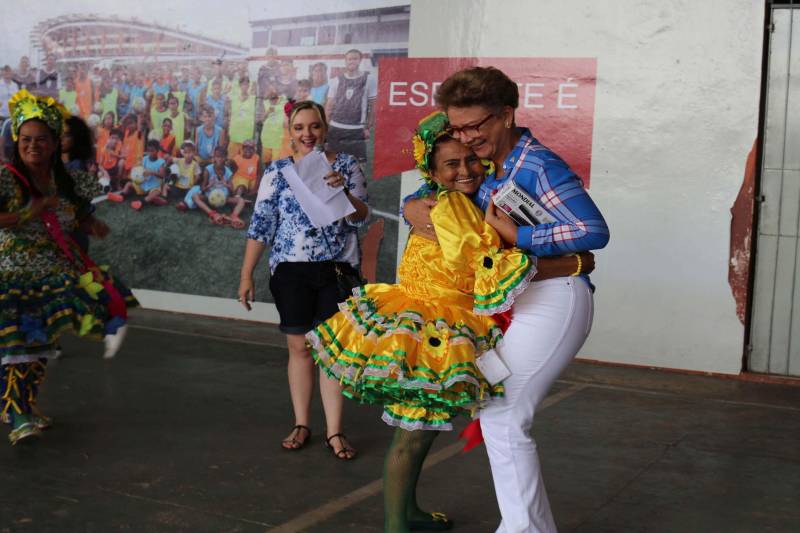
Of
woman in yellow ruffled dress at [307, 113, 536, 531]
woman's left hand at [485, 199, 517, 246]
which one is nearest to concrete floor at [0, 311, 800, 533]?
woman in yellow ruffled dress at [307, 113, 536, 531]

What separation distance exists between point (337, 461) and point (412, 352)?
6.36 ft

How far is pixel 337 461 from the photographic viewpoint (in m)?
5.06

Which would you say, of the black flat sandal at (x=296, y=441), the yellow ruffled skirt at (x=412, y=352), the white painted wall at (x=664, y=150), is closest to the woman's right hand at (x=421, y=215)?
the yellow ruffled skirt at (x=412, y=352)

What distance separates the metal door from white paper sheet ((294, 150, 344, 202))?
3751mm

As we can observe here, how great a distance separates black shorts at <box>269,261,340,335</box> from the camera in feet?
17.0

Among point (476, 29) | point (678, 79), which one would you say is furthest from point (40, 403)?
point (678, 79)

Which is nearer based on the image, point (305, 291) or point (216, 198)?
point (305, 291)

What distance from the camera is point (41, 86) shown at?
992 centimetres

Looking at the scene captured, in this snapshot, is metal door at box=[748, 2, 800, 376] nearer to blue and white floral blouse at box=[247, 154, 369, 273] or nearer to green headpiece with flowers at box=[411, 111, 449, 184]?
blue and white floral blouse at box=[247, 154, 369, 273]

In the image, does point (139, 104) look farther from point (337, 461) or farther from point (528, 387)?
point (528, 387)

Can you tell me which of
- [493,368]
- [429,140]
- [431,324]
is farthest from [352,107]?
[493,368]

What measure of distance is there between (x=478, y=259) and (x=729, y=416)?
11.8ft

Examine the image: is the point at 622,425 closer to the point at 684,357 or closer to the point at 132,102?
the point at 684,357

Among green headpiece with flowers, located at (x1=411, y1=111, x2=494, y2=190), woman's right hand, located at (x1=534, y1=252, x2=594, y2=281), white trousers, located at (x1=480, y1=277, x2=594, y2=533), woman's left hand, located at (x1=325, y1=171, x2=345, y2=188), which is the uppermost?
green headpiece with flowers, located at (x1=411, y1=111, x2=494, y2=190)
